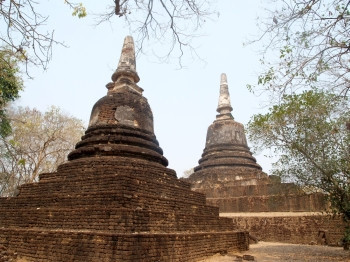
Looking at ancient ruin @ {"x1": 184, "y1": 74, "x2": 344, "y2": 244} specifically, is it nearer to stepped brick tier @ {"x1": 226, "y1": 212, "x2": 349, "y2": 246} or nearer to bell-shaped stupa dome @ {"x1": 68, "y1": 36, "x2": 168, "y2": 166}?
stepped brick tier @ {"x1": 226, "y1": 212, "x2": 349, "y2": 246}

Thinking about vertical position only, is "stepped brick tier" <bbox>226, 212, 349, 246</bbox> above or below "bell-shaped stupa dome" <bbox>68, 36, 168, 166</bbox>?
below

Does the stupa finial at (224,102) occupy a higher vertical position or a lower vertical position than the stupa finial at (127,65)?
higher

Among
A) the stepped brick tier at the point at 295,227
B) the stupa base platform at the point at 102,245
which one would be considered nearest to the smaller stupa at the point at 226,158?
the stepped brick tier at the point at 295,227

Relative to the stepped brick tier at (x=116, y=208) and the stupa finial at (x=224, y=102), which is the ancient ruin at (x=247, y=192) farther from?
the stepped brick tier at (x=116, y=208)

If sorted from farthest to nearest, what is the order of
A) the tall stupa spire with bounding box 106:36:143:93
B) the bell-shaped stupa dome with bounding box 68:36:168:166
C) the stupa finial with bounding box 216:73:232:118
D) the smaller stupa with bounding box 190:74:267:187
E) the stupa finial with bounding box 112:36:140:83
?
the stupa finial with bounding box 216:73:232:118 → the smaller stupa with bounding box 190:74:267:187 → the stupa finial with bounding box 112:36:140:83 → the tall stupa spire with bounding box 106:36:143:93 → the bell-shaped stupa dome with bounding box 68:36:168:166

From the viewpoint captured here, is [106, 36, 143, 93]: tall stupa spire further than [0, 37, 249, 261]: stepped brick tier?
Yes

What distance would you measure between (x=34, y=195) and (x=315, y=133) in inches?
325

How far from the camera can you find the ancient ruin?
1154cm

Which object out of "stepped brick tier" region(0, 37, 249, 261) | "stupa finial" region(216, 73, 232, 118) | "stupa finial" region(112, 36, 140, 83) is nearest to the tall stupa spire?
"stupa finial" region(112, 36, 140, 83)

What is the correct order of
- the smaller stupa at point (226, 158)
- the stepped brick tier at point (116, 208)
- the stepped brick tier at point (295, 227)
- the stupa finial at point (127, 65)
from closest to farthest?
1. the stepped brick tier at point (116, 208)
2. the stepped brick tier at point (295, 227)
3. the stupa finial at point (127, 65)
4. the smaller stupa at point (226, 158)

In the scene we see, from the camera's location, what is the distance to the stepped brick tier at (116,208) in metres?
5.83

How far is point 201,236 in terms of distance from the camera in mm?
7465

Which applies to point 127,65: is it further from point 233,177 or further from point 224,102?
point 224,102

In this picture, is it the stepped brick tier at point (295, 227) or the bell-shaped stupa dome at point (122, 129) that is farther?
the stepped brick tier at point (295, 227)
